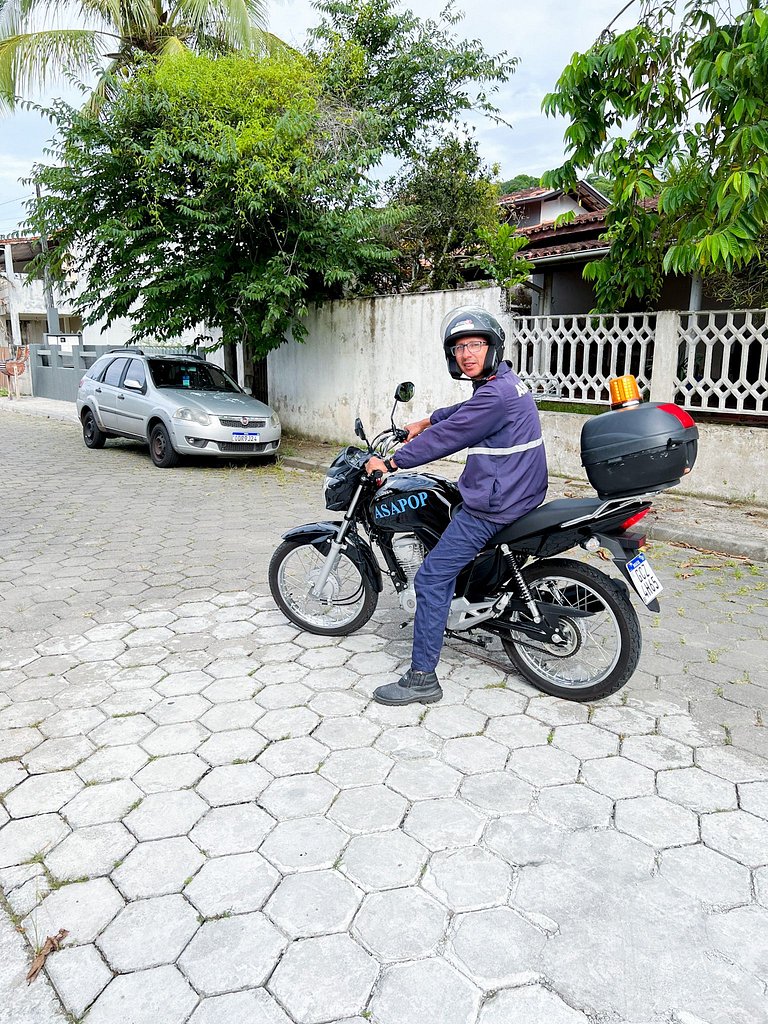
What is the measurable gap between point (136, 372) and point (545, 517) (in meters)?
8.84

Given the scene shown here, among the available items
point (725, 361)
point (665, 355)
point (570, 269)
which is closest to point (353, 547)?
point (725, 361)

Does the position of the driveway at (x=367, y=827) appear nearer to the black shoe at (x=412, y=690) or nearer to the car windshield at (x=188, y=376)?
the black shoe at (x=412, y=690)

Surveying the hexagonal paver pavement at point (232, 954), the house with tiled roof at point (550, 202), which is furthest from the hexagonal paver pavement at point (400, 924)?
the house with tiled roof at point (550, 202)

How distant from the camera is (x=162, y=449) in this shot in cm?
1024

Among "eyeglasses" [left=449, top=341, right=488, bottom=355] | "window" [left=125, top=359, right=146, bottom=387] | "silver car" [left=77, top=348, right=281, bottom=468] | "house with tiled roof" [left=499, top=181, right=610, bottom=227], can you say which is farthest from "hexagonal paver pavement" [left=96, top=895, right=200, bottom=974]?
"house with tiled roof" [left=499, top=181, right=610, bottom=227]

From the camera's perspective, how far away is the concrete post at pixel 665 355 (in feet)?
25.4

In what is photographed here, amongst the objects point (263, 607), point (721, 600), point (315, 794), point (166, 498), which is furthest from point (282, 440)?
point (315, 794)

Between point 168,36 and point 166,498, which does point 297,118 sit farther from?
point 168,36

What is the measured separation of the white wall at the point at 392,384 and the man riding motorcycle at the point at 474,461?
4.68 meters

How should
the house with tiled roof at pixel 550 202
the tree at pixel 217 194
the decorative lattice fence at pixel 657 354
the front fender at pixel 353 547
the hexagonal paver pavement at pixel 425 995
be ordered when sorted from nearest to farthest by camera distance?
1. the hexagonal paver pavement at pixel 425 995
2. the front fender at pixel 353 547
3. the decorative lattice fence at pixel 657 354
4. the tree at pixel 217 194
5. the house with tiled roof at pixel 550 202

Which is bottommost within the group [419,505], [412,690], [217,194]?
[412,690]

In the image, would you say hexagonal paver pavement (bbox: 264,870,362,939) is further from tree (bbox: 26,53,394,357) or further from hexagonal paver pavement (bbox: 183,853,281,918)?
tree (bbox: 26,53,394,357)

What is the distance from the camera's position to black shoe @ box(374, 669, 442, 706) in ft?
11.7

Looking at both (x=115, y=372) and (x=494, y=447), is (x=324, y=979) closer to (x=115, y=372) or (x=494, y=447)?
(x=494, y=447)
